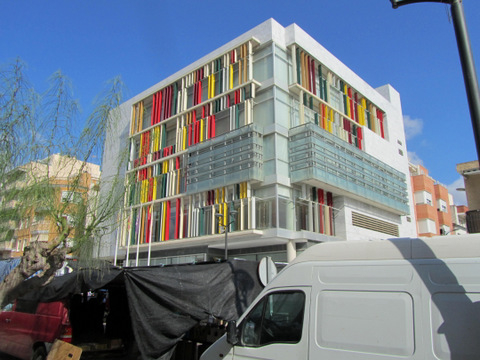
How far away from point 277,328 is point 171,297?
10.6 ft

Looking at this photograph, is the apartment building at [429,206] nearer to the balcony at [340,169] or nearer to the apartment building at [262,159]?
the apartment building at [262,159]

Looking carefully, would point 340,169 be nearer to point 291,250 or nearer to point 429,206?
point 291,250

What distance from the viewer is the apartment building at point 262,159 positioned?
72.4 ft

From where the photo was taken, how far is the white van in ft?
12.4

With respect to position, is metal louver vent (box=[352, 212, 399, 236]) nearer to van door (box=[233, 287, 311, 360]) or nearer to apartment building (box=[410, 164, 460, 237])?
Result: apartment building (box=[410, 164, 460, 237])

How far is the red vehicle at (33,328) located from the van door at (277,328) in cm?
509

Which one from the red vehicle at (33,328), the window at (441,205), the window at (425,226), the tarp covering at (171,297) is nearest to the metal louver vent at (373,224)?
the window at (425,226)

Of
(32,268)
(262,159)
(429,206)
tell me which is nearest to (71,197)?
(32,268)

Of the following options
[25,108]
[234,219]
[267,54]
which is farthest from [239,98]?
[25,108]

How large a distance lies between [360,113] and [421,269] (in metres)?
27.6

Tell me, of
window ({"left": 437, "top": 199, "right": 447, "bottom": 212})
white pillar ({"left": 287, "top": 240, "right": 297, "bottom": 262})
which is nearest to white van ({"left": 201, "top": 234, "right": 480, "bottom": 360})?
white pillar ({"left": 287, "top": 240, "right": 297, "bottom": 262})

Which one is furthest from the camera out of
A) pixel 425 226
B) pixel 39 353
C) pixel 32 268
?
pixel 425 226

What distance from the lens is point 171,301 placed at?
24.4 feet

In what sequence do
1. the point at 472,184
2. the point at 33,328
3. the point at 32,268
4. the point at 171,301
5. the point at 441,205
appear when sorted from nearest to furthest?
the point at 32,268, the point at 171,301, the point at 33,328, the point at 472,184, the point at 441,205
